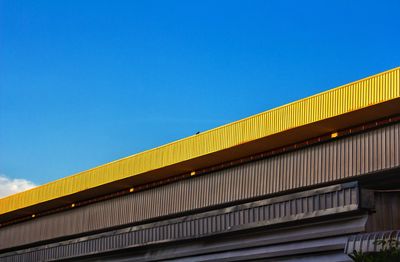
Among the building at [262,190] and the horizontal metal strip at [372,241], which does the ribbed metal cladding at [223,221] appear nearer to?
the building at [262,190]

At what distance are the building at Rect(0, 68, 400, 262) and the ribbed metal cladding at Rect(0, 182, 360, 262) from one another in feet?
0.17

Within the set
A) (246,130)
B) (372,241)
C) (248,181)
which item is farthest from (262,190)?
(372,241)

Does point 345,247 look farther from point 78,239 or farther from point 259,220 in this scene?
point 78,239

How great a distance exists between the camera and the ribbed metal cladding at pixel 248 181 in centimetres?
2669

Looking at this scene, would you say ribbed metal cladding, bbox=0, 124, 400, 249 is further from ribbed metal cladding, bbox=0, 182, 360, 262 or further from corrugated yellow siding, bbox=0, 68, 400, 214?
corrugated yellow siding, bbox=0, 68, 400, 214

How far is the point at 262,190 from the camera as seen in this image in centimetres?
3131

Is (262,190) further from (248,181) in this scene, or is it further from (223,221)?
(223,221)

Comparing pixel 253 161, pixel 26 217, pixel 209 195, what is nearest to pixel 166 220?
pixel 209 195

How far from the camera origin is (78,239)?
42000 mm

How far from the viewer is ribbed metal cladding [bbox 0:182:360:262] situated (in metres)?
26.5

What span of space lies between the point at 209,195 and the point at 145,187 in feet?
20.1

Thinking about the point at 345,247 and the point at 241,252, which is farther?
the point at 241,252

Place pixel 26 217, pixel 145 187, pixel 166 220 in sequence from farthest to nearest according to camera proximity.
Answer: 1. pixel 26 217
2. pixel 145 187
3. pixel 166 220

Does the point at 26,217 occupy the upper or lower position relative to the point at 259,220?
upper
